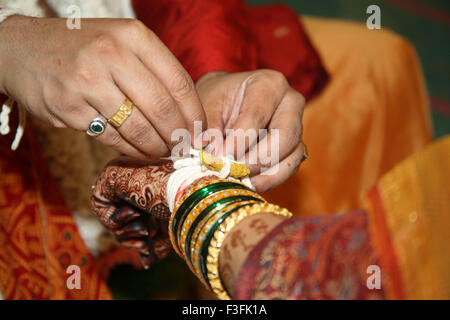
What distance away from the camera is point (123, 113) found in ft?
1.74

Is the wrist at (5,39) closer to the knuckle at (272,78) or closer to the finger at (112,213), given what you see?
the finger at (112,213)

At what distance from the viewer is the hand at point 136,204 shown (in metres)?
0.60

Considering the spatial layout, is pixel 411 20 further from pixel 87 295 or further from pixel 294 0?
pixel 87 295

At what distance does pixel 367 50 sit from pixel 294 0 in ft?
4.56

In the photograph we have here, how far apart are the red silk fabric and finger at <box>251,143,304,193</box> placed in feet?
0.79

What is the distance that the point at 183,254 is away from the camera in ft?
1.74

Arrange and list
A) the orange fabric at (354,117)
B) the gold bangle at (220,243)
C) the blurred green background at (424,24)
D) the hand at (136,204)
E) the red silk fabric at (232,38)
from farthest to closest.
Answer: the blurred green background at (424,24) → the orange fabric at (354,117) → the red silk fabric at (232,38) → the hand at (136,204) → the gold bangle at (220,243)

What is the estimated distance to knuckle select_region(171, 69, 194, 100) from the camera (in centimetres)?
55

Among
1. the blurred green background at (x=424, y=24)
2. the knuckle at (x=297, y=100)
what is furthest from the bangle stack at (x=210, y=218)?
the blurred green background at (x=424, y=24)

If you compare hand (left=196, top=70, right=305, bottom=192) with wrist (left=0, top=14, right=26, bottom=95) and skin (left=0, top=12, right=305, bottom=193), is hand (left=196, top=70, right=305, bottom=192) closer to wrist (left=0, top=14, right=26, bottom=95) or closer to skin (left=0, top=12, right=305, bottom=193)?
skin (left=0, top=12, right=305, bottom=193)

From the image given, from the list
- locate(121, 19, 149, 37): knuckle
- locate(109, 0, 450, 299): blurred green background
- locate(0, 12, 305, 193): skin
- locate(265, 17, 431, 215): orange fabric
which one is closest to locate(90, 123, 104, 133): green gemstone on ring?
locate(0, 12, 305, 193): skin

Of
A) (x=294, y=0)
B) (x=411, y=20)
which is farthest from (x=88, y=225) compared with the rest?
(x=411, y=20)

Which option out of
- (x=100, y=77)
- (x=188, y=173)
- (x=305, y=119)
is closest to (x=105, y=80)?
(x=100, y=77)

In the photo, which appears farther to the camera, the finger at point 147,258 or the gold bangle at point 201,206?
the finger at point 147,258
